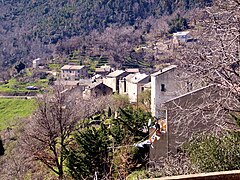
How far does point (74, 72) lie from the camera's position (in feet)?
160

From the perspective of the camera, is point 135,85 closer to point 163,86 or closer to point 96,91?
point 96,91

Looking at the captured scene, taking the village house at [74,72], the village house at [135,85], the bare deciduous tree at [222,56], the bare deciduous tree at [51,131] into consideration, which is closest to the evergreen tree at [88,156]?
the bare deciduous tree at [51,131]

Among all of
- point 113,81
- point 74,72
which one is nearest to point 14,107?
point 113,81

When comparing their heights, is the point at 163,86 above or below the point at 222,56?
below

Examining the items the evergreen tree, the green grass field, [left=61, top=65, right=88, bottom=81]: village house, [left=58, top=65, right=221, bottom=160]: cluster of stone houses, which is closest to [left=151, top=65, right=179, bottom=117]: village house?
[left=58, top=65, right=221, bottom=160]: cluster of stone houses

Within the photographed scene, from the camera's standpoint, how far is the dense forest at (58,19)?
7581cm

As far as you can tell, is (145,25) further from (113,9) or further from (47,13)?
(47,13)

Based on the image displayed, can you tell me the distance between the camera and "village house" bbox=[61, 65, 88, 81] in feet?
159

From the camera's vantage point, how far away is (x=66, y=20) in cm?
8919

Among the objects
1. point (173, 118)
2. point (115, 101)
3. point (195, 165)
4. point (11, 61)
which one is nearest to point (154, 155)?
point (173, 118)

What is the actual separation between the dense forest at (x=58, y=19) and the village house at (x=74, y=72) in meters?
21.0

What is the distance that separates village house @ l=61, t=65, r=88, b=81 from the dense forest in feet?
69.0

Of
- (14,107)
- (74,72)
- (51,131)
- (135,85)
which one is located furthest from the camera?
(74,72)

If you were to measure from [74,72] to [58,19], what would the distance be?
1761 inches
